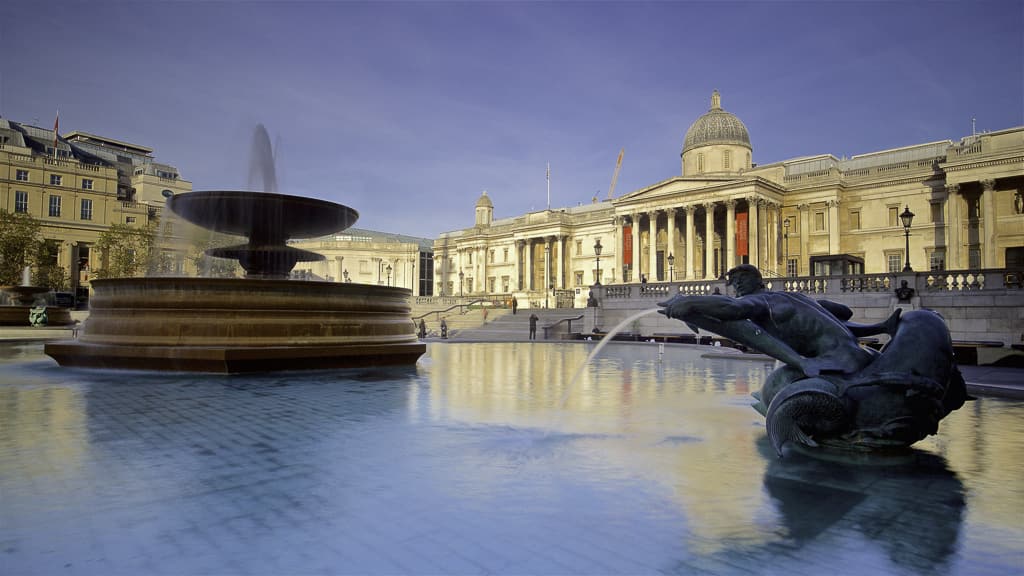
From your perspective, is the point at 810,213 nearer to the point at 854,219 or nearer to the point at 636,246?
the point at 854,219

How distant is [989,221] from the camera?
3866cm

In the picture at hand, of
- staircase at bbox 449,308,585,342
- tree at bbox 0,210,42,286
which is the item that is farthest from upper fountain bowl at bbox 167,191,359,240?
tree at bbox 0,210,42,286

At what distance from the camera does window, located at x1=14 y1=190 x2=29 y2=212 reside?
53.0 metres

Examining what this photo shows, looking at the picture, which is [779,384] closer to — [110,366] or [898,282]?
[110,366]

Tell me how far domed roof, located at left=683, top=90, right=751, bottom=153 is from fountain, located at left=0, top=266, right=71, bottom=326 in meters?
49.2

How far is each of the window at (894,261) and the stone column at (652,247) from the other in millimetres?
18438

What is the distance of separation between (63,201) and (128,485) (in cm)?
6637

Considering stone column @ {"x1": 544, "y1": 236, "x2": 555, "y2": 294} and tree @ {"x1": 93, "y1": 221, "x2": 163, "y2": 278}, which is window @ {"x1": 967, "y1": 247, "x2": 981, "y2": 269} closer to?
stone column @ {"x1": 544, "y1": 236, "x2": 555, "y2": 294}

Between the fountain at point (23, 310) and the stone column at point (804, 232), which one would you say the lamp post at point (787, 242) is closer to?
the stone column at point (804, 232)

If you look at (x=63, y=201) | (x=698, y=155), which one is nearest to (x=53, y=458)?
(x=698, y=155)

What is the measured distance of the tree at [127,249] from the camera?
42844 mm

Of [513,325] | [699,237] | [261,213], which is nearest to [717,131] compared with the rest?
[699,237]

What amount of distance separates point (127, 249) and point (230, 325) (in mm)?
42081

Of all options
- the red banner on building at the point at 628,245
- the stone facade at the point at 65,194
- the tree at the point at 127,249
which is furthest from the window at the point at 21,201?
the red banner on building at the point at 628,245
